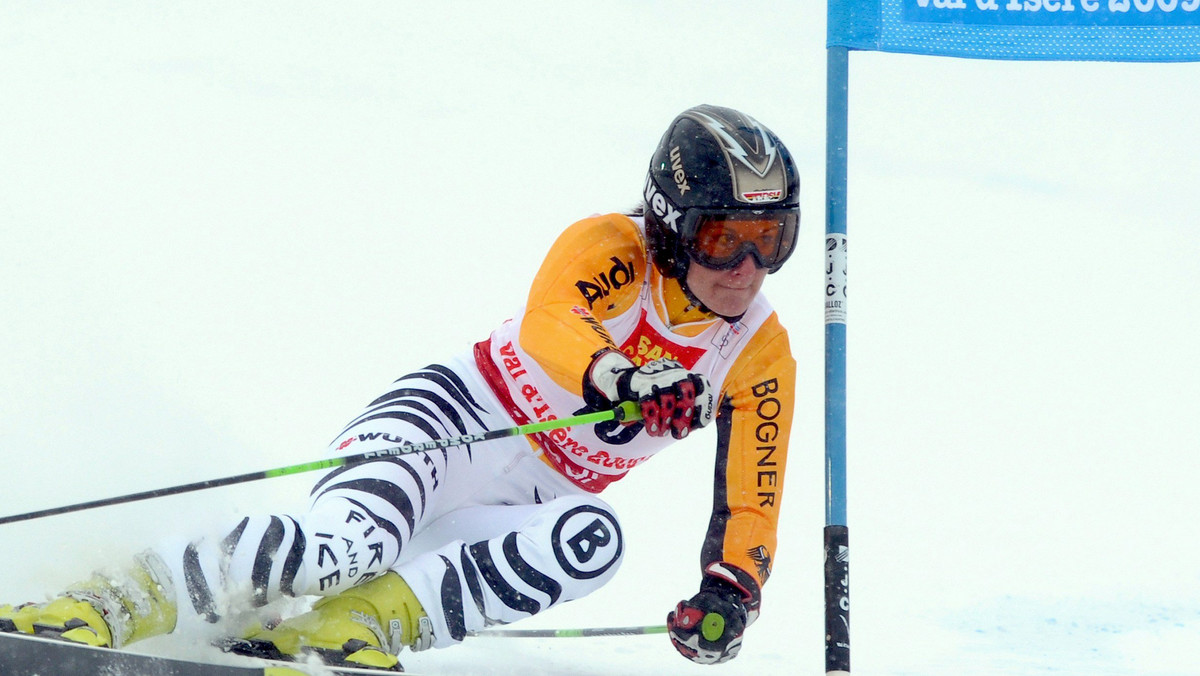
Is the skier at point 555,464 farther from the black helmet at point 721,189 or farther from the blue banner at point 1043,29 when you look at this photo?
the blue banner at point 1043,29

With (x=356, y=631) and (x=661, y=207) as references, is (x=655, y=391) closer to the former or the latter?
(x=661, y=207)

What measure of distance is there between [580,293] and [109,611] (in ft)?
4.24

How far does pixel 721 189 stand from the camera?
283 cm

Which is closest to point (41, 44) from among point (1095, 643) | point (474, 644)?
point (474, 644)

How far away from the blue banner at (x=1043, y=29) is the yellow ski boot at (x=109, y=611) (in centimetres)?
251

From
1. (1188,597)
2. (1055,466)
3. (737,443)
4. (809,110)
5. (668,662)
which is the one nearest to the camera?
(737,443)

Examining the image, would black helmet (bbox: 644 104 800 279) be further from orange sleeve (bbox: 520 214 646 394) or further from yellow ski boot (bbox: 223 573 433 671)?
yellow ski boot (bbox: 223 573 433 671)

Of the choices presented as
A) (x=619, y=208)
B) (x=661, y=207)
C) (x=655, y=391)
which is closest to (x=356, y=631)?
(x=655, y=391)

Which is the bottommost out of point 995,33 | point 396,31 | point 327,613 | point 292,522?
point 327,613

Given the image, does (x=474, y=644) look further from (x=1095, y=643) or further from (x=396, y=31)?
(x=396, y=31)

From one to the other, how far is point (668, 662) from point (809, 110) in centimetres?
493

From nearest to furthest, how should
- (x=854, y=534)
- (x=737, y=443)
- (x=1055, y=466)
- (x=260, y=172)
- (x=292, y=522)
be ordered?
1. (x=292, y=522)
2. (x=737, y=443)
3. (x=854, y=534)
4. (x=1055, y=466)
5. (x=260, y=172)

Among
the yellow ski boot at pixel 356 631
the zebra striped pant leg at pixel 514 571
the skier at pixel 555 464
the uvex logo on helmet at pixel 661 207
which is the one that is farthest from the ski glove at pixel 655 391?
the yellow ski boot at pixel 356 631

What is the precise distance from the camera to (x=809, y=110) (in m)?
7.66
